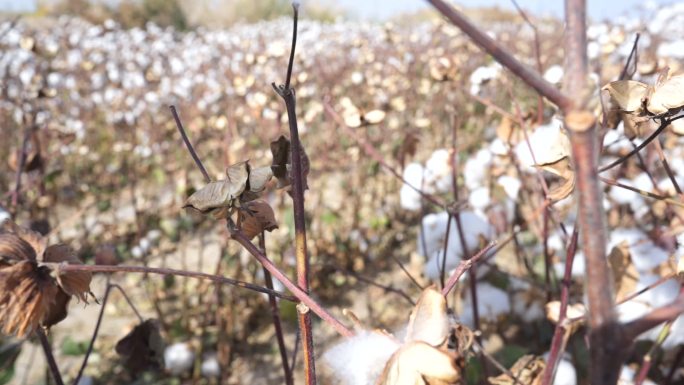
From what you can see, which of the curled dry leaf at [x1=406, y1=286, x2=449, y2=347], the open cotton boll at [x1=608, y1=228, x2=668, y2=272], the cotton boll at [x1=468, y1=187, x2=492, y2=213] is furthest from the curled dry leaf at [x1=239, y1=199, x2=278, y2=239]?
the cotton boll at [x1=468, y1=187, x2=492, y2=213]

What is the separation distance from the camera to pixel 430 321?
0.30 metres

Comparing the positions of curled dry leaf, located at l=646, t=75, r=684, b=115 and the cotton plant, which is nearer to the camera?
the cotton plant

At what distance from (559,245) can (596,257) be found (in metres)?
1.25

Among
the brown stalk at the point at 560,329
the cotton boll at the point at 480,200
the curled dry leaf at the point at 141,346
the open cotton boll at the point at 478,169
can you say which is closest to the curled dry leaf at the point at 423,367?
the brown stalk at the point at 560,329

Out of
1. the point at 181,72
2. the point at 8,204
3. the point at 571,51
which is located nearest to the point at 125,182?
the point at 181,72

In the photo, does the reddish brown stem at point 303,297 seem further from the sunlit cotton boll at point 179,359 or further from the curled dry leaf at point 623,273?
the sunlit cotton boll at point 179,359

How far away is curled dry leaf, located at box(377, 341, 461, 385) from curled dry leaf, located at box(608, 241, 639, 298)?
0.48 m

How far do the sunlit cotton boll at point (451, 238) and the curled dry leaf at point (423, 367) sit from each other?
0.57 meters

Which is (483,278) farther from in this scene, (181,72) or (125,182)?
(181,72)

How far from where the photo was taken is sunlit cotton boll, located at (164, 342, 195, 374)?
1.27 metres

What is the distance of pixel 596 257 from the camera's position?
8.7 inches

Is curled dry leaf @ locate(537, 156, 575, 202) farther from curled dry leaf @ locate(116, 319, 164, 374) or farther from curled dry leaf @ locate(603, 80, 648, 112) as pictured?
curled dry leaf @ locate(116, 319, 164, 374)

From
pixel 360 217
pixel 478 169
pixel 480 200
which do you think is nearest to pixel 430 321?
pixel 480 200

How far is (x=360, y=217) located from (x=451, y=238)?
3.42 feet
